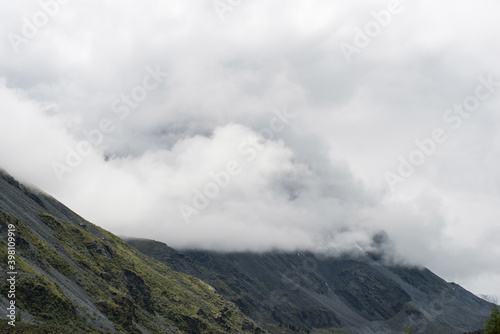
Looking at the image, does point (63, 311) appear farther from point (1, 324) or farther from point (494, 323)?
point (494, 323)

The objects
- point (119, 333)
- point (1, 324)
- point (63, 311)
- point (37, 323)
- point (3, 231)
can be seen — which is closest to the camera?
point (1, 324)

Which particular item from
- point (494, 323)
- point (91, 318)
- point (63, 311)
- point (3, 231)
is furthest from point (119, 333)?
point (494, 323)

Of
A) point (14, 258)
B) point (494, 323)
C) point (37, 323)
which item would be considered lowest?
point (37, 323)

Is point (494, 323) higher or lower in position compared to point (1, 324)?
higher

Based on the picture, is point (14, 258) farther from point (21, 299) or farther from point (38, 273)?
point (21, 299)

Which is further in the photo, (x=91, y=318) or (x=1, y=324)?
(x=91, y=318)

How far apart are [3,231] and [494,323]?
200 m

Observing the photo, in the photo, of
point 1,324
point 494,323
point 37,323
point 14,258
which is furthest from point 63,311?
point 494,323

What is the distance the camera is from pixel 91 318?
18238 cm

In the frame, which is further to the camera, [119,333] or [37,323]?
[119,333]

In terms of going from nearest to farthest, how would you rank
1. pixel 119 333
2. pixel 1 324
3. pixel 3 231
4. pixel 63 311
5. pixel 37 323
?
pixel 1 324, pixel 37 323, pixel 63 311, pixel 3 231, pixel 119 333

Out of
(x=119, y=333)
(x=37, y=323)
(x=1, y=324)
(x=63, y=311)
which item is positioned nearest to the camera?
(x=1, y=324)

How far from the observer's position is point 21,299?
507ft

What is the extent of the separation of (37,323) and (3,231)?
2153 inches
